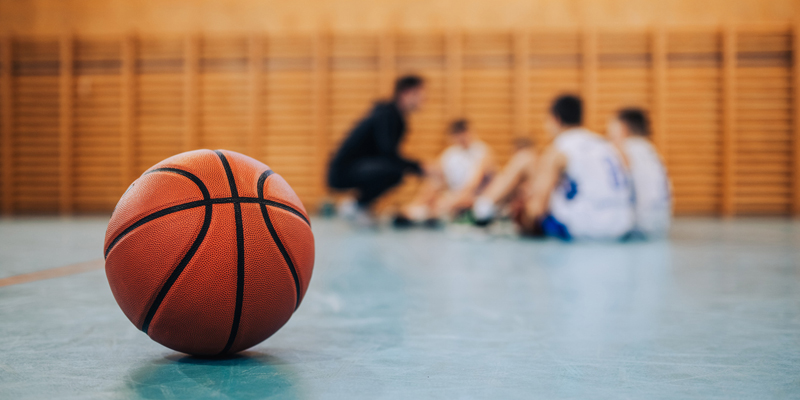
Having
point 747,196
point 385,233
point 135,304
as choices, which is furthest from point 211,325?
point 747,196

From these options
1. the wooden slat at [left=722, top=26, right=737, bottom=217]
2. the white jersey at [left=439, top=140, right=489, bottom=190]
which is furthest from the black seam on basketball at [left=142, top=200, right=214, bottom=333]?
the wooden slat at [left=722, top=26, right=737, bottom=217]

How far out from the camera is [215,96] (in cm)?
928

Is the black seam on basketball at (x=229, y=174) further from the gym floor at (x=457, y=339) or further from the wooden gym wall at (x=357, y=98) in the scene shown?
the wooden gym wall at (x=357, y=98)

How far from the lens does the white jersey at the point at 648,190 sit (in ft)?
16.6

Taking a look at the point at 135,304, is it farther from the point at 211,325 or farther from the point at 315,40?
the point at 315,40

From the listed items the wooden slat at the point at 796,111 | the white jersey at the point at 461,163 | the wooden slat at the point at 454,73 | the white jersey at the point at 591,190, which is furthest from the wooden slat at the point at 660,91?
the white jersey at the point at 591,190

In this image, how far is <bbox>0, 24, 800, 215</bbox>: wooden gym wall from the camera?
8.80m

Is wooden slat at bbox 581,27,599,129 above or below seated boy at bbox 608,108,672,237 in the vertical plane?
above

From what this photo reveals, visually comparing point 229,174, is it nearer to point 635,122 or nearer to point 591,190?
point 591,190

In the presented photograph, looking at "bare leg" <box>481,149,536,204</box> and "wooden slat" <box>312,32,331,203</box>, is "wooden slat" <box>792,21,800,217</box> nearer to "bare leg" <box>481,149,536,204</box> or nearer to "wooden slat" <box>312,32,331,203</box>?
"bare leg" <box>481,149,536,204</box>

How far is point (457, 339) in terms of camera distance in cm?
158

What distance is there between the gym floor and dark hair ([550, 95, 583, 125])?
75.7 inches

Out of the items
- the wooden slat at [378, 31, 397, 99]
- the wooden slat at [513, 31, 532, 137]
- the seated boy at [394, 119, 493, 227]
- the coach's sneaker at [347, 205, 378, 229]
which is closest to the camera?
the coach's sneaker at [347, 205, 378, 229]

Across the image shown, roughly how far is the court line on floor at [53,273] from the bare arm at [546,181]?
10.6 ft
